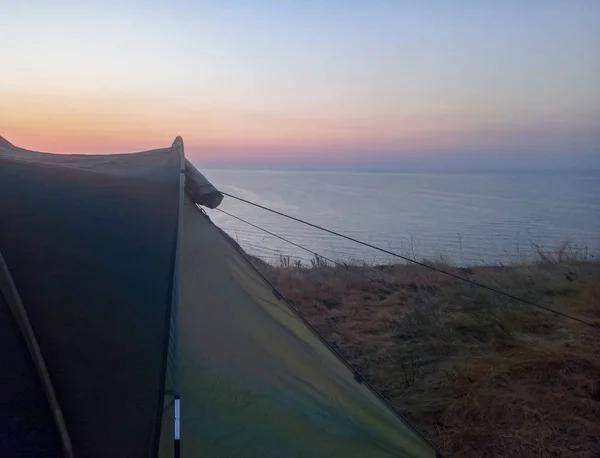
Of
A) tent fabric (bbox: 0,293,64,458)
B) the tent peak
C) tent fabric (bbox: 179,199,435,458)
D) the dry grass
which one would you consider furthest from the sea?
tent fabric (bbox: 0,293,64,458)

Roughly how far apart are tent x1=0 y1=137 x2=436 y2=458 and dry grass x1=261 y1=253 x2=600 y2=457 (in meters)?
1.00

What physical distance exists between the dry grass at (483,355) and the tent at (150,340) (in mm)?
1002

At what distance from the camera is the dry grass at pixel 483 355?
418cm

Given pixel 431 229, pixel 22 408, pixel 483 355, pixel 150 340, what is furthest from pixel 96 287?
pixel 431 229

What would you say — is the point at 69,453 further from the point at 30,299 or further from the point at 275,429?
the point at 275,429

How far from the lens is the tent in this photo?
2.47 meters

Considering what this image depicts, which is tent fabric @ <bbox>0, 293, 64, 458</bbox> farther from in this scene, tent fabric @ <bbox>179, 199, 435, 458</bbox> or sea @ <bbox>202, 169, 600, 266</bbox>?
sea @ <bbox>202, 169, 600, 266</bbox>

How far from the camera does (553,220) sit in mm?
26047

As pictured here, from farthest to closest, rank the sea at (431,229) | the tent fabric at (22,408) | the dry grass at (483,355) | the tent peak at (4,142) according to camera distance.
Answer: the sea at (431,229) < the tent peak at (4,142) < the dry grass at (483,355) < the tent fabric at (22,408)

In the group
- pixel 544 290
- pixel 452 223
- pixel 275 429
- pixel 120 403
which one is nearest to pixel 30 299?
pixel 120 403

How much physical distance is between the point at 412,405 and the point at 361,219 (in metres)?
22.8

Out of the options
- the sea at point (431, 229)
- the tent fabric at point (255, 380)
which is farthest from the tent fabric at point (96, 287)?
the sea at point (431, 229)

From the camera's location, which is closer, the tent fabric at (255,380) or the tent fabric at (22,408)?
the tent fabric at (22,408)

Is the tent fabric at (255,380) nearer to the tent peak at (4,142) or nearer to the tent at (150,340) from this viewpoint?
the tent at (150,340)
